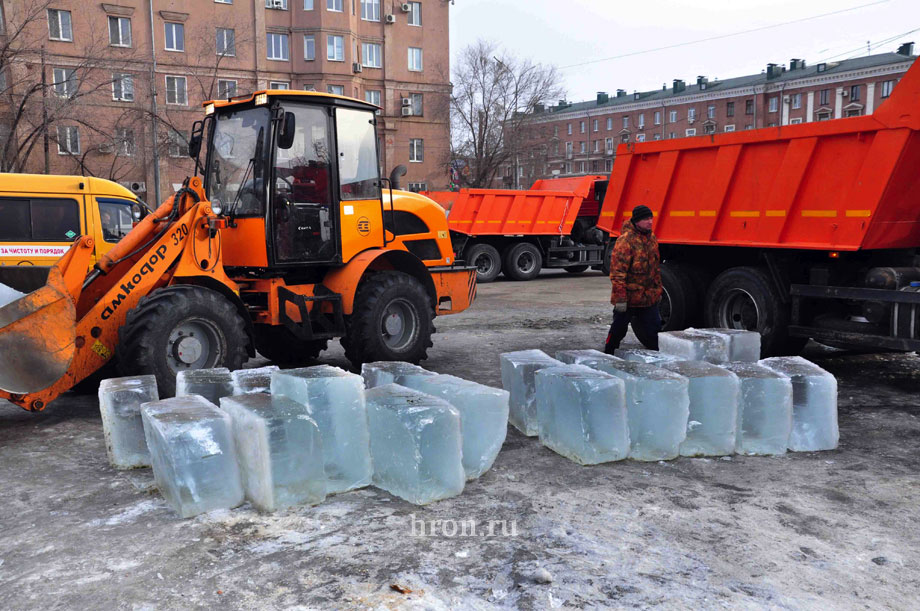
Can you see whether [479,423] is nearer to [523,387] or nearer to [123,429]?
[523,387]

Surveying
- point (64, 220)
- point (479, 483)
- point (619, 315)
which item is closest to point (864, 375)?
point (619, 315)

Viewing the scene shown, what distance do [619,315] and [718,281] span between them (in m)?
1.66

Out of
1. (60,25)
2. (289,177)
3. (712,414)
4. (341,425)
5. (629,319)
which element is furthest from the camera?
(60,25)

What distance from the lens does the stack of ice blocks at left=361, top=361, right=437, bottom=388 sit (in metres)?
5.32

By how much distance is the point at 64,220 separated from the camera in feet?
37.4

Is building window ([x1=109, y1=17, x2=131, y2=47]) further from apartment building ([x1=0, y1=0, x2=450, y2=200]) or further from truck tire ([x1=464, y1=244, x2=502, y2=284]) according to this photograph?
truck tire ([x1=464, y1=244, x2=502, y2=284])

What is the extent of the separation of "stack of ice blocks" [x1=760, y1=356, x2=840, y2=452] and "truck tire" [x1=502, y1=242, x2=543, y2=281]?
14.7m

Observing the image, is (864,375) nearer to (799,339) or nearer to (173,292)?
(799,339)

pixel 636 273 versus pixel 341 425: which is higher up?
pixel 636 273

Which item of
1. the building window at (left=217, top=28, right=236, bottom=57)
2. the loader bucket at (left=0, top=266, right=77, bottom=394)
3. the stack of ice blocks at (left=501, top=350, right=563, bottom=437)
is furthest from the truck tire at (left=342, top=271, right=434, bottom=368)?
the building window at (left=217, top=28, right=236, bottom=57)

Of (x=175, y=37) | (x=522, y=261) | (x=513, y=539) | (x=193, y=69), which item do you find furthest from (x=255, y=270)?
(x=175, y=37)

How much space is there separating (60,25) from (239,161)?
115 feet

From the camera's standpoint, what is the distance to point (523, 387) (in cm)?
565

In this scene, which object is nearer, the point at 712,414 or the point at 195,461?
the point at 195,461
